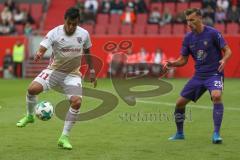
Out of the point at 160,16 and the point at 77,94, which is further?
the point at 160,16

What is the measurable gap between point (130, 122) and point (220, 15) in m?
18.7

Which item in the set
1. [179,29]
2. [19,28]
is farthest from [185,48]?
[19,28]

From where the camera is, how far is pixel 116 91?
2222cm

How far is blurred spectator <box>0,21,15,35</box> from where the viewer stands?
32500 millimetres

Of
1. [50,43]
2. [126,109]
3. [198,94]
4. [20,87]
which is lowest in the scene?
[20,87]

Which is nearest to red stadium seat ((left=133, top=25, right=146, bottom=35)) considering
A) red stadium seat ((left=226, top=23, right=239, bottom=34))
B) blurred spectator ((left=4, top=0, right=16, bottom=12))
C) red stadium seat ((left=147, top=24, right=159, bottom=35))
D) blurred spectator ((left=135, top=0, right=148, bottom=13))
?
red stadium seat ((left=147, top=24, right=159, bottom=35))

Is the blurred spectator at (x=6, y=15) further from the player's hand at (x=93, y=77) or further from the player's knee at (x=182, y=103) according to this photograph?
the player's knee at (x=182, y=103)

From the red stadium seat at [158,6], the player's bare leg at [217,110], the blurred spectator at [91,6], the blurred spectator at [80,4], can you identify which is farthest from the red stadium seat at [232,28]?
the player's bare leg at [217,110]

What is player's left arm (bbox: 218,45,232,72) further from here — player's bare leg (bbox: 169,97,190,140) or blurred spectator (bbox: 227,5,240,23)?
blurred spectator (bbox: 227,5,240,23)

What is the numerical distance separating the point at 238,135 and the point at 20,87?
13.6 m

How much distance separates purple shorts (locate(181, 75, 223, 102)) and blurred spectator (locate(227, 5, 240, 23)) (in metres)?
21.0

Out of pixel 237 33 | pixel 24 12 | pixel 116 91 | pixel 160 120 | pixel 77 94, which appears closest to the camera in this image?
pixel 77 94

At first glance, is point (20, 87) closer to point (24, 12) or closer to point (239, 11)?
point (24, 12)

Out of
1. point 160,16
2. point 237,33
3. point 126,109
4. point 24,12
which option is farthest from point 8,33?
point 126,109
